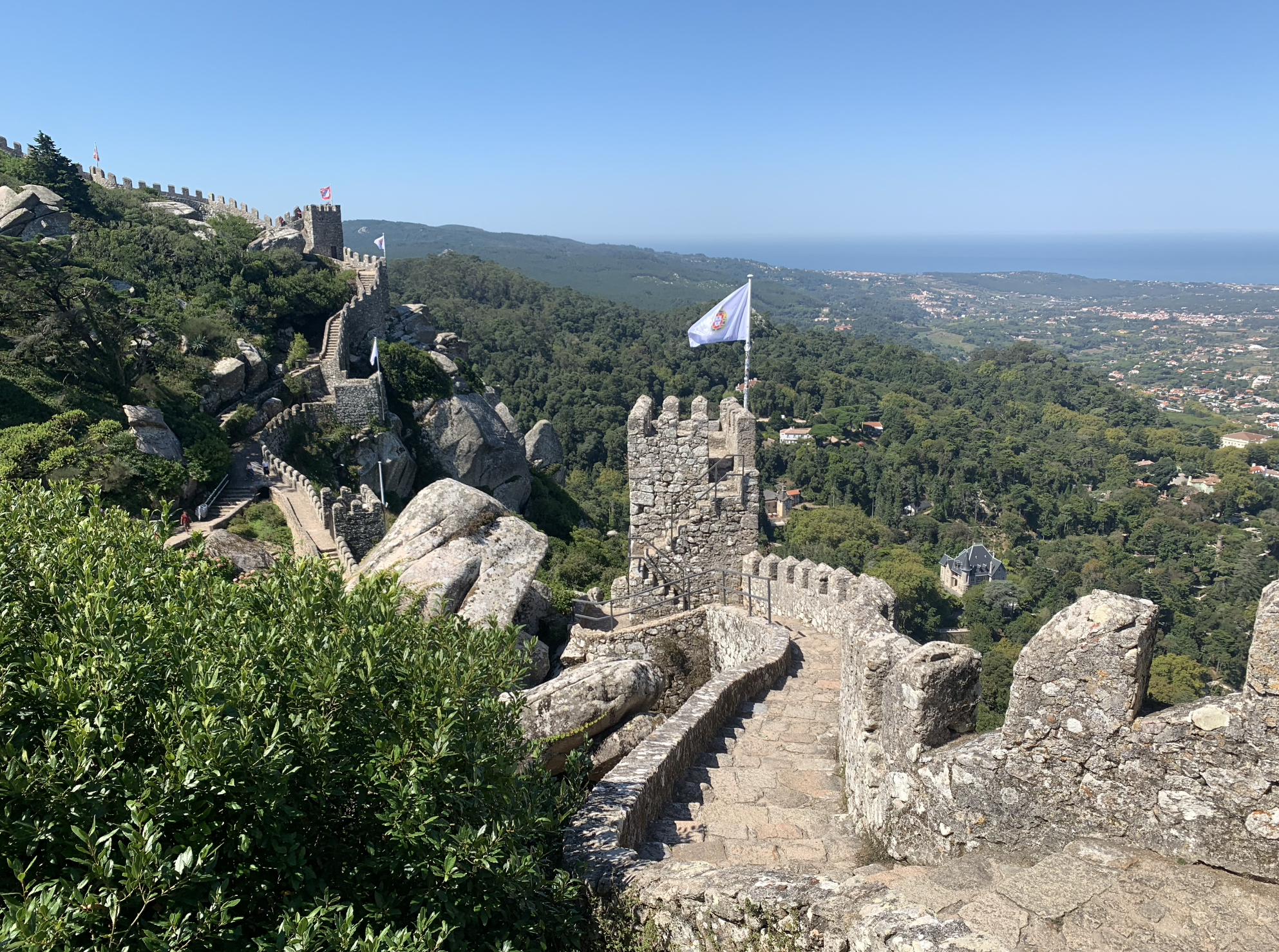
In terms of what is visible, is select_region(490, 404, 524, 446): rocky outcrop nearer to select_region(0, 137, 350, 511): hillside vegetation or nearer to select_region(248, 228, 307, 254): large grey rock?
select_region(0, 137, 350, 511): hillside vegetation

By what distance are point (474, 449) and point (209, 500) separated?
650 inches

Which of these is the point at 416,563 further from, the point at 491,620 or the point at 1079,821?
the point at 1079,821

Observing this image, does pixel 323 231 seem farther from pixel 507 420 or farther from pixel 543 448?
pixel 543 448

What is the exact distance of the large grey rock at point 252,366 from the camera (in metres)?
31.9

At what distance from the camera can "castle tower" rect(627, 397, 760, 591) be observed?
505 inches

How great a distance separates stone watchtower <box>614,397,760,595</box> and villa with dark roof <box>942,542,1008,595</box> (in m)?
52.8

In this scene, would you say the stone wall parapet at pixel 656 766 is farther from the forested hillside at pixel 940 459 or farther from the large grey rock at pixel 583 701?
the forested hillside at pixel 940 459

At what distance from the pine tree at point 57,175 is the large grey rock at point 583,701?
1818 inches

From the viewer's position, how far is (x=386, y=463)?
33250 millimetres

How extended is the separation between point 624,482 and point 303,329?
3066cm

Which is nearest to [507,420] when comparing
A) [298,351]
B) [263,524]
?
[298,351]

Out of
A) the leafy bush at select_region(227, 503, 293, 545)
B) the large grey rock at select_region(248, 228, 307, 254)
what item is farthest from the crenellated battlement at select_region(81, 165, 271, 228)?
the leafy bush at select_region(227, 503, 293, 545)

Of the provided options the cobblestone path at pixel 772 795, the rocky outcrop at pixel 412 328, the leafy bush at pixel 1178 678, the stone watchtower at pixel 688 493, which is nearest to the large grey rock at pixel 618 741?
the cobblestone path at pixel 772 795

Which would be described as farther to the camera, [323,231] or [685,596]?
[323,231]
